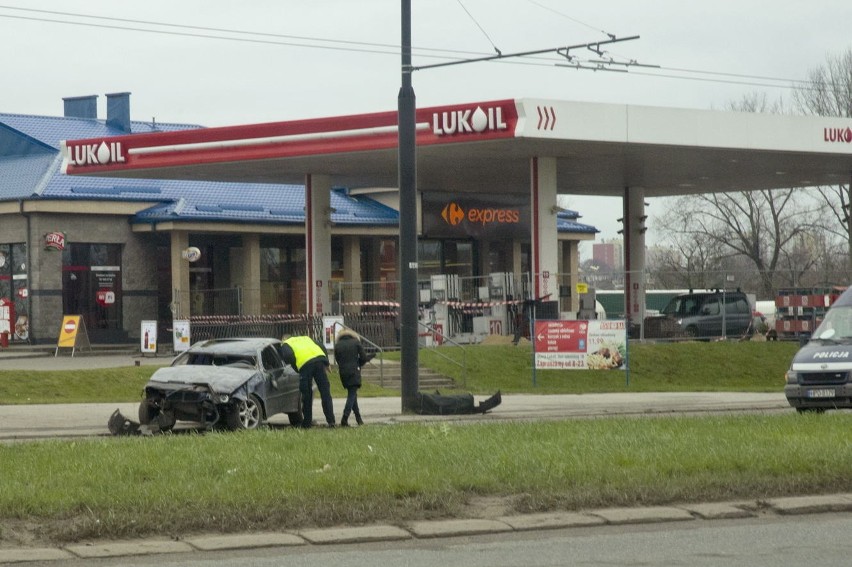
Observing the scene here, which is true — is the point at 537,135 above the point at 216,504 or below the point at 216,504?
above

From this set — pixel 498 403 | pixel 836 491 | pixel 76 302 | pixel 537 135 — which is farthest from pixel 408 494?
pixel 76 302

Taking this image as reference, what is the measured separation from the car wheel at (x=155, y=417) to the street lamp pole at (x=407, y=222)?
433 cm

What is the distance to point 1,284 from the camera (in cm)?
4838

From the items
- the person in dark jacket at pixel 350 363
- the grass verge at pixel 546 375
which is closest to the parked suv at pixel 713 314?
the grass verge at pixel 546 375

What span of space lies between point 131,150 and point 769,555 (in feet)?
108

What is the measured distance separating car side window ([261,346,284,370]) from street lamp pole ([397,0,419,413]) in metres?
2.07

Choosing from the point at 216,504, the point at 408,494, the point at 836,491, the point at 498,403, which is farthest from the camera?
the point at 498,403

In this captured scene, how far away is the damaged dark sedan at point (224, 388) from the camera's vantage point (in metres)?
19.6

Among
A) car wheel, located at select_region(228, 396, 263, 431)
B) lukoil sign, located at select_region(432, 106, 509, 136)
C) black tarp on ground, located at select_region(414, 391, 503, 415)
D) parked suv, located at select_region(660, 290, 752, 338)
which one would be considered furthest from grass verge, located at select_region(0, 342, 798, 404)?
car wheel, located at select_region(228, 396, 263, 431)

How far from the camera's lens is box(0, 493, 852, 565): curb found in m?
9.84

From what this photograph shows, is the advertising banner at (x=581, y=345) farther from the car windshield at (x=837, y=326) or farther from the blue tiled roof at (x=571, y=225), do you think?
the blue tiled roof at (x=571, y=225)

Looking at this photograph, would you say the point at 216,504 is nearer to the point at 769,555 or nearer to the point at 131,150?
the point at 769,555

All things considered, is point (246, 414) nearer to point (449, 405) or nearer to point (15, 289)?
point (449, 405)

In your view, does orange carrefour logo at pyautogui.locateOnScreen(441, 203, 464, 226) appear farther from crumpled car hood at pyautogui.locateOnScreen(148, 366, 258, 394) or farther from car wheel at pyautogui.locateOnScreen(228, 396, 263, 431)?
car wheel at pyautogui.locateOnScreen(228, 396, 263, 431)
